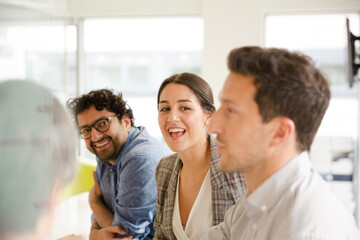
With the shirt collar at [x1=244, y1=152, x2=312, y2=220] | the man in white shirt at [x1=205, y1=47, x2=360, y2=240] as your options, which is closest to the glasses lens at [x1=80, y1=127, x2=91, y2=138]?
the man in white shirt at [x1=205, y1=47, x2=360, y2=240]

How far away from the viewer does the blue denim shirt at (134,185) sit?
1611 millimetres

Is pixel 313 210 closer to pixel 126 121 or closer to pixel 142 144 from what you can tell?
pixel 142 144

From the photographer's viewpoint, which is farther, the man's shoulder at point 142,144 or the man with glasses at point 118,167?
the man's shoulder at point 142,144

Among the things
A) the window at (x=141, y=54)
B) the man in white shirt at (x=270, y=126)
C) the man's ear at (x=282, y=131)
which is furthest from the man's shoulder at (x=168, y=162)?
the window at (x=141, y=54)

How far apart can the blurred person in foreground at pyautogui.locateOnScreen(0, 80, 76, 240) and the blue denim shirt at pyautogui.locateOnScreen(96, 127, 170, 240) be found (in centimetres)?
116

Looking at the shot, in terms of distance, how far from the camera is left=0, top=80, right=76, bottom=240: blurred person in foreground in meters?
0.41

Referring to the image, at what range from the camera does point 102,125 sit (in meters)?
1.71

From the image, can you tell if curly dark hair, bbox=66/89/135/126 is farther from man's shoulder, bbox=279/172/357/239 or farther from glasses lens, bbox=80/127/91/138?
man's shoulder, bbox=279/172/357/239

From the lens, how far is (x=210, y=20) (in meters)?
4.25

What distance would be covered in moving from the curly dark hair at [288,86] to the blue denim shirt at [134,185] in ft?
2.76

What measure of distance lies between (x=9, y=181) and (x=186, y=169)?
46.5 inches

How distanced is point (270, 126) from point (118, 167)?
38.1 inches

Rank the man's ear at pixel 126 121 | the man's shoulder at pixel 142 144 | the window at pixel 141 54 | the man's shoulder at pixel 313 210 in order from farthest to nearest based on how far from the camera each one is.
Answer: the window at pixel 141 54, the man's ear at pixel 126 121, the man's shoulder at pixel 142 144, the man's shoulder at pixel 313 210

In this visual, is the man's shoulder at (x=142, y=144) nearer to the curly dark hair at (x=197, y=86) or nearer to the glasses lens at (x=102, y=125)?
the glasses lens at (x=102, y=125)
